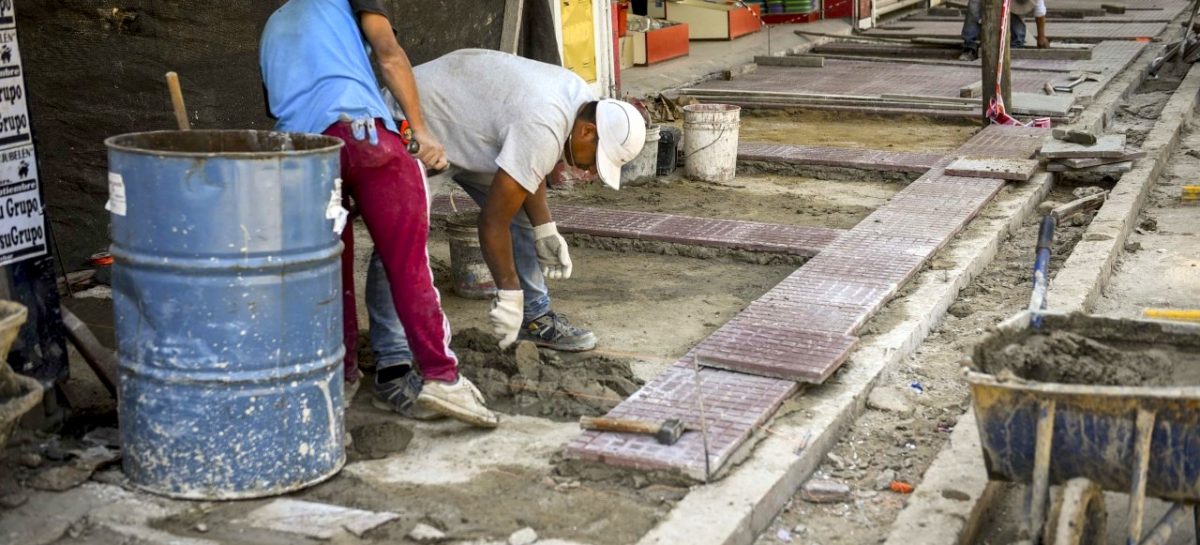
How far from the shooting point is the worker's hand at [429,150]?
4.56 metres

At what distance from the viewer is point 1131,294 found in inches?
257

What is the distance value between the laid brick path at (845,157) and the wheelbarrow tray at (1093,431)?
230 inches

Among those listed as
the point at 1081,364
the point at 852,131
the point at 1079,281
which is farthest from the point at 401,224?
the point at 852,131

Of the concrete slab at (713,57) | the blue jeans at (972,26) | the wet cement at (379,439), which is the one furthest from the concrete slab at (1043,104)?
the wet cement at (379,439)

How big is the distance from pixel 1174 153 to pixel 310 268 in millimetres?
8216

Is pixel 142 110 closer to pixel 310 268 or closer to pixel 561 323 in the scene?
pixel 561 323

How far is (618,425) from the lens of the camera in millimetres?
4363

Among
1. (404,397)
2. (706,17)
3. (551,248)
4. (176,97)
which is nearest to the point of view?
(176,97)

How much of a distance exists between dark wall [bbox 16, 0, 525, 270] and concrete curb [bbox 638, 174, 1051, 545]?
365 centimetres

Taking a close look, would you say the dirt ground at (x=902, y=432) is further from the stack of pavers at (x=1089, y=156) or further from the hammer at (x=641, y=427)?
the stack of pavers at (x=1089, y=156)

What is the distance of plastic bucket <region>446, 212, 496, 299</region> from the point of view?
616 cm

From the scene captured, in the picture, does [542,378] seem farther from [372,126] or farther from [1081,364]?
[1081,364]

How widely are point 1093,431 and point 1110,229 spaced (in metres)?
4.29

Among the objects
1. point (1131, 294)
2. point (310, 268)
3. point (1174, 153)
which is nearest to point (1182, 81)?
point (1174, 153)
